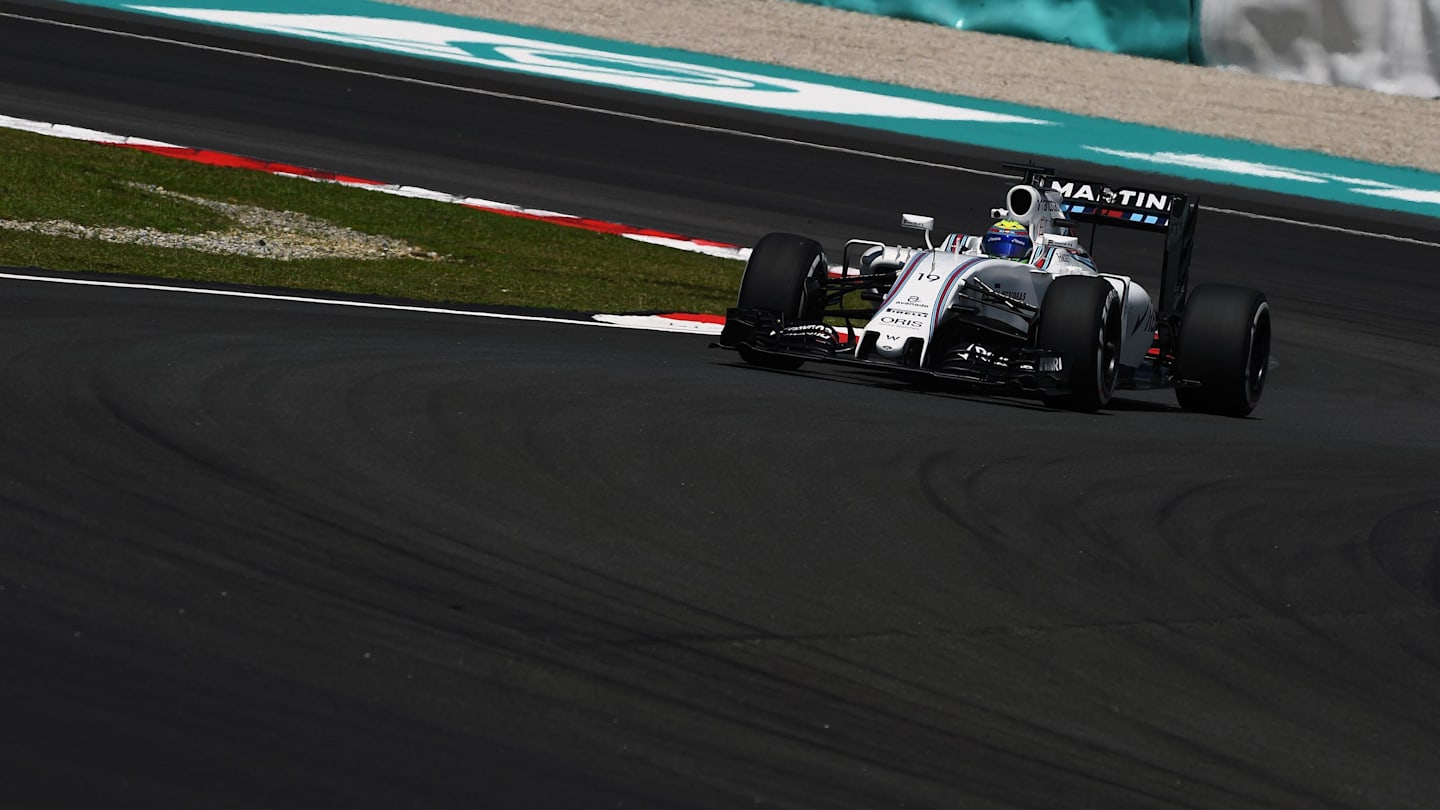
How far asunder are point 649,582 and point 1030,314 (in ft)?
17.8

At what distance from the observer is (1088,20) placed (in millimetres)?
27250

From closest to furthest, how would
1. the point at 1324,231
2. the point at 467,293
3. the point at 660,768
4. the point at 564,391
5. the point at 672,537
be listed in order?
the point at 660,768 → the point at 672,537 → the point at 564,391 → the point at 467,293 → the point at 1324,231

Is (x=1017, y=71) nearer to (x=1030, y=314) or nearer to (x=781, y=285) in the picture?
(x=1030, y=314)

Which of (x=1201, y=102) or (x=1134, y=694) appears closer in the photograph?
(x=1134, y=694)

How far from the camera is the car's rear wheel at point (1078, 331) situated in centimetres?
1050

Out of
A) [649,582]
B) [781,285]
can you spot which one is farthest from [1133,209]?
[649,582]

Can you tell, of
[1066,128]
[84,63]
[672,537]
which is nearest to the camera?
[672,537]

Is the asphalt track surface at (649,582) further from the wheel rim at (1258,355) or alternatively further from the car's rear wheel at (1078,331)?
the wheel rim at (1258,355)

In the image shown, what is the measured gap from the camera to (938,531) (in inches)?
286

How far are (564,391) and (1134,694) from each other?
3771 mm

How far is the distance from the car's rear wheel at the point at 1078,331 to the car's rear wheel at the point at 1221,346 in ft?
3.89

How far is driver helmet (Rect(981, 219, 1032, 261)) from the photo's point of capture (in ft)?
37.5

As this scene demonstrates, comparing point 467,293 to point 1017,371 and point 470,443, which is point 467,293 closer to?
point 1017,371

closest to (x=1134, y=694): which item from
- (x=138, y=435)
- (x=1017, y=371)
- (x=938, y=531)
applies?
(x=938, y=531)
